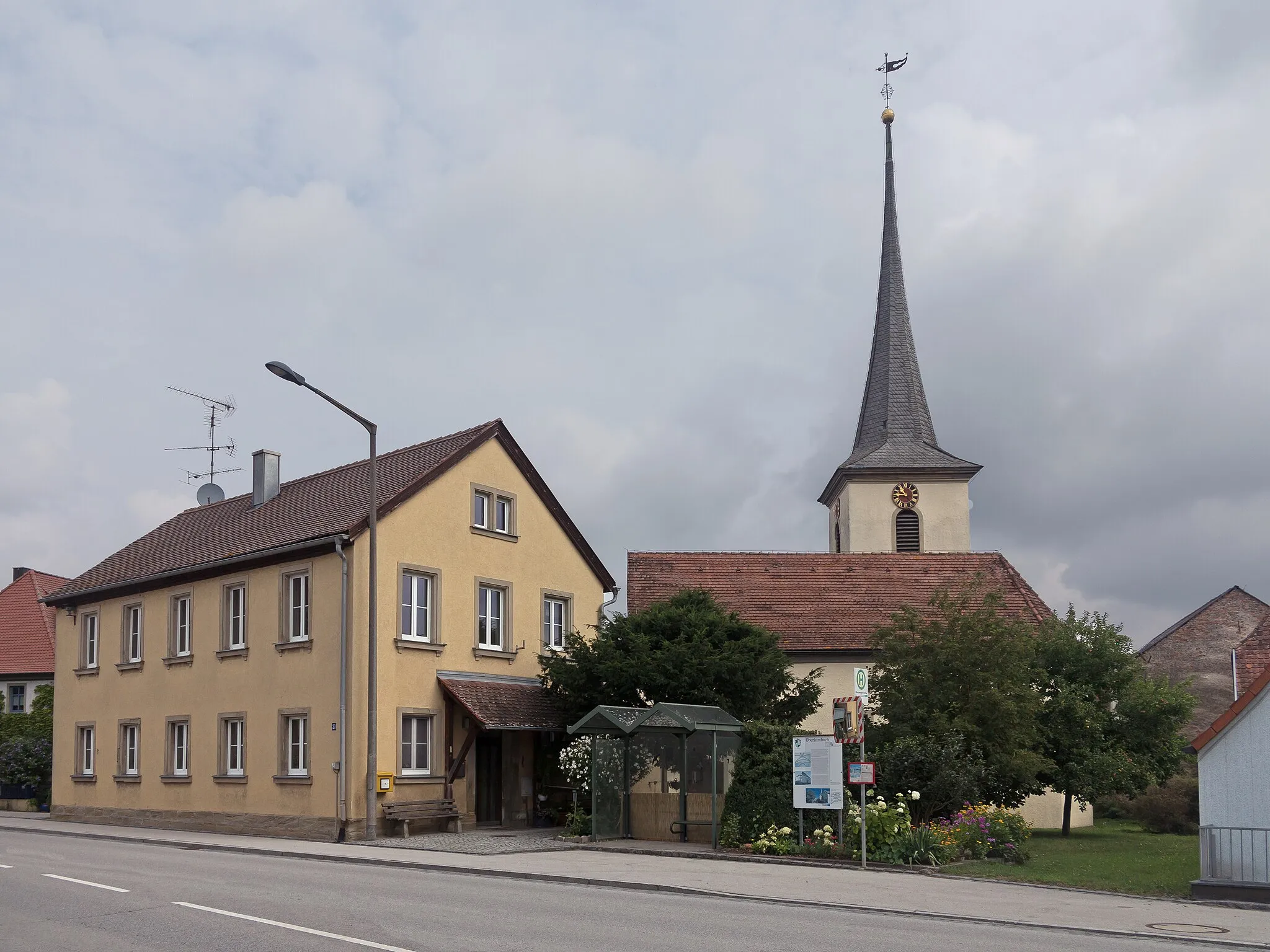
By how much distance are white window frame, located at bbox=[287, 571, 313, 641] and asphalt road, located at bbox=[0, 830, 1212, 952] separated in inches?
394

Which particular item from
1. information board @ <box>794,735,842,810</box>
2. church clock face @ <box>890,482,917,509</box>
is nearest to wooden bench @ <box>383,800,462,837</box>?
information board @ <box>794,735,842,810</box>

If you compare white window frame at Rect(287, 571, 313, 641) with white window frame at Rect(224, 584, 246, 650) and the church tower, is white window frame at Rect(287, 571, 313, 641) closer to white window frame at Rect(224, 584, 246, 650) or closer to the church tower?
white window frame at Rect(224, 584, 246, 650)

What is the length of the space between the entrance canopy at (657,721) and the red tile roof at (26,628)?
90.8ft

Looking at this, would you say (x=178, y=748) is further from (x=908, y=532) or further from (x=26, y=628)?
(x=908, y=532)

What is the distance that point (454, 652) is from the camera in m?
29.3

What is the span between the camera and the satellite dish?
41.4 metres

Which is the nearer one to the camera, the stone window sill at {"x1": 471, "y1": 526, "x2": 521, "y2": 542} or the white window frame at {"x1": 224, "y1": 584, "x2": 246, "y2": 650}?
the white window frame at {"x1": 224, "y1": 584, "x2": 246, "y2": 650}

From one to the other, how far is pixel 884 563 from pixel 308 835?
20.1m

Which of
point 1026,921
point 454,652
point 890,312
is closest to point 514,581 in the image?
point 454,652

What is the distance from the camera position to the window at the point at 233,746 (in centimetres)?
2947

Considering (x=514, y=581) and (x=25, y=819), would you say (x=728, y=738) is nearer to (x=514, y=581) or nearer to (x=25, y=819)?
(x=514, y=581)

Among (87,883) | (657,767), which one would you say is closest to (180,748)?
(657,767)

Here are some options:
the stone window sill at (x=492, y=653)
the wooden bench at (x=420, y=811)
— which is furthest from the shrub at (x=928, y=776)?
the stone window sill at (x=492, y=653)

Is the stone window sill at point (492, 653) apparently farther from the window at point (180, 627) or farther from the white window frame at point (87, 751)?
the white window frame at point (87, 751)
